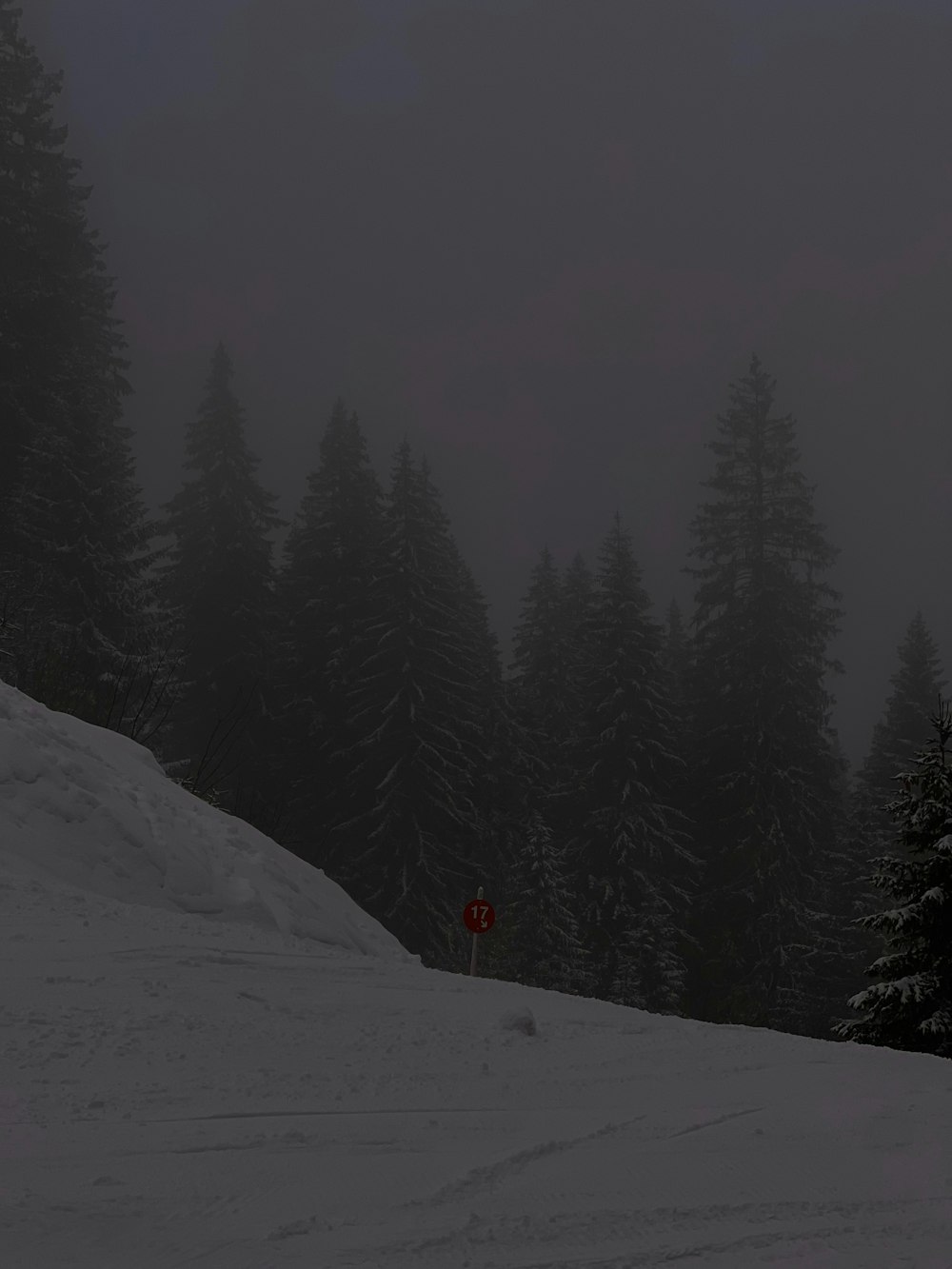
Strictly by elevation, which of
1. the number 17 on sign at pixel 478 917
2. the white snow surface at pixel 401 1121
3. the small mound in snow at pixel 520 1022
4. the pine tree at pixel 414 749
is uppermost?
the pine tree at pixel 414 749

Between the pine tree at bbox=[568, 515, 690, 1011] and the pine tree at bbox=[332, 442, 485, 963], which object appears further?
the pine tree at bbox=[568, 515, 690, 1011]

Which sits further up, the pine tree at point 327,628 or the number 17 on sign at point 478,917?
the pine tree at point 327,628

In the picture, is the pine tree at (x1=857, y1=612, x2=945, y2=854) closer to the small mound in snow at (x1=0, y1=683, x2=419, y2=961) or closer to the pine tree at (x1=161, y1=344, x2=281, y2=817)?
the pine tree at (x1=161, y1=344, x2=281, y2=817)

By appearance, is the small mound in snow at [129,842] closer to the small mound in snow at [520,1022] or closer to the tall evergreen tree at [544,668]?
the small mound in snow at [520,1022]

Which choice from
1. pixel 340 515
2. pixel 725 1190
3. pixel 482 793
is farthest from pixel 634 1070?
pixel 340 515

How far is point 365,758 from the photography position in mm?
25234

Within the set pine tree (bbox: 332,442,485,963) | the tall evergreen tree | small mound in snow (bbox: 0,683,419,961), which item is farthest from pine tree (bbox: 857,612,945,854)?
small mound in snow (bbox: 0,683,419,961)

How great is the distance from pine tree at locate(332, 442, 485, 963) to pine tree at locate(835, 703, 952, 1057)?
14.9 meters

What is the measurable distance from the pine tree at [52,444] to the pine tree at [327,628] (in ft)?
16.9

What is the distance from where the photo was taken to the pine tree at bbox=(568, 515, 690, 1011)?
2483 centimetres

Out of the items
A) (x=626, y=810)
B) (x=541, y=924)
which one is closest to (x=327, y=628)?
(x=626, y=810)

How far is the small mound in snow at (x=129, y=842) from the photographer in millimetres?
8227

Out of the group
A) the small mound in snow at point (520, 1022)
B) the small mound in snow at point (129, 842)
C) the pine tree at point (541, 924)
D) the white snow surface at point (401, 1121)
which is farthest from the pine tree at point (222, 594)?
the small mound in snow at point (520, 1022)

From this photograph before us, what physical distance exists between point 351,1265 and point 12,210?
26703 millimetres
